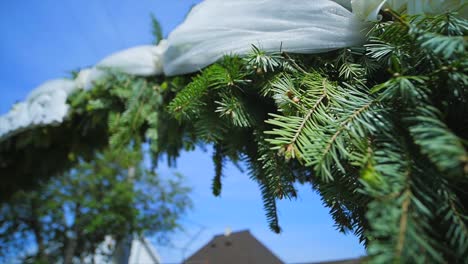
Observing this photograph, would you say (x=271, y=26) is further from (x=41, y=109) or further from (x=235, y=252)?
(x=41, y=109)

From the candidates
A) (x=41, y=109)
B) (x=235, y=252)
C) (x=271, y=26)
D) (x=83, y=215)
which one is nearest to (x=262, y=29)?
(x=271, y=26)

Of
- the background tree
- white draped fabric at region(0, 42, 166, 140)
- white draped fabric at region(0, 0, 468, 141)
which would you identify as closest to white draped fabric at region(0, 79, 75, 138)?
white draped fabric at region(0, 42, 166, 140)

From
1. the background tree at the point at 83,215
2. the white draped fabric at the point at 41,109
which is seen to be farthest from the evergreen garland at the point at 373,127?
the background tree at the point at 83,215

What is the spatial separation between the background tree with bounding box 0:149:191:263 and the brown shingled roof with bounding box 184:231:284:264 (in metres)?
5.63

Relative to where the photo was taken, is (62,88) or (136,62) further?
(62,88)

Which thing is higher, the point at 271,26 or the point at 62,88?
the point at 62,88

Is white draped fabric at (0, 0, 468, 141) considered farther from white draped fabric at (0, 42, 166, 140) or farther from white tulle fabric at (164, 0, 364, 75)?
white draped fabric at (0, 42, 166, 140)

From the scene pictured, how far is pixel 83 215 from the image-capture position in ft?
21.2

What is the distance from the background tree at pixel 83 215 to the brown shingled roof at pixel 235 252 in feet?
18.5

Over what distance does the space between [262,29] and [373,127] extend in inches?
14.3

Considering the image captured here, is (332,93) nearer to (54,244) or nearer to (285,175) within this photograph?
(285,175)

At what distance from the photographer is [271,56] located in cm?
60

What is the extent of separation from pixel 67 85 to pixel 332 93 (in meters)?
1.33

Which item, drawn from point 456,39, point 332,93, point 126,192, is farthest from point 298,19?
point 126,192
